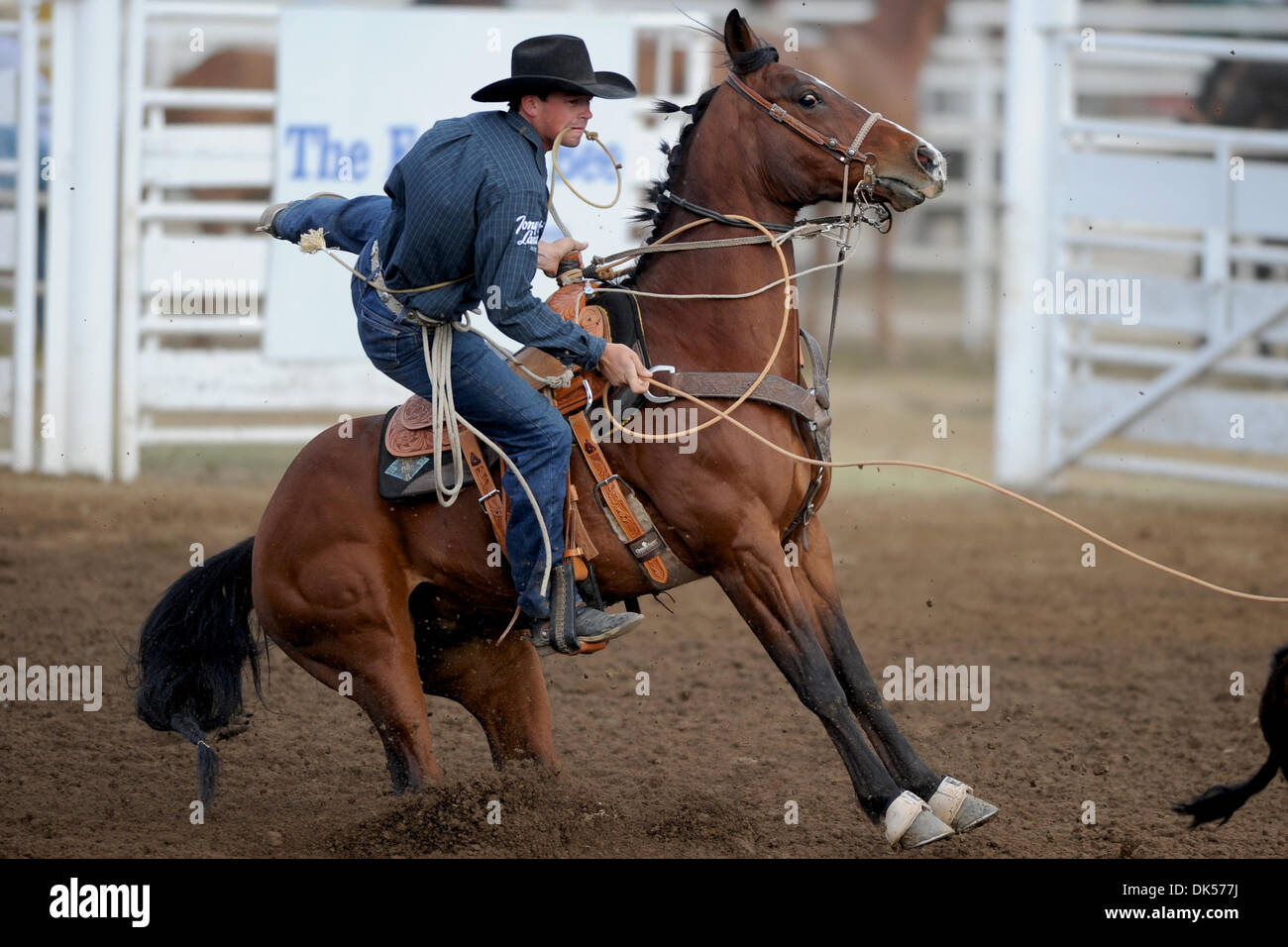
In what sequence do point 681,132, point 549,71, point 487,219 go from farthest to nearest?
point 681,132
point 549,71
point 487,219

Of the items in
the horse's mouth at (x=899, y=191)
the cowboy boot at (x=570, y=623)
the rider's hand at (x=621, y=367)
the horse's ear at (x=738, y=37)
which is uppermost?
the horse's ear at (x=738, y=37)

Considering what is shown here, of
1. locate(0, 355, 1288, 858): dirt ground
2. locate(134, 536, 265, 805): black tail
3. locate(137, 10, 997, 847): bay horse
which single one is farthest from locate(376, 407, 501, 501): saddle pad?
locate(0, 355, 1288, 858): dirt ground

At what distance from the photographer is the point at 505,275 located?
13.1 ft

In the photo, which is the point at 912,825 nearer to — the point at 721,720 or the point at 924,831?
the point at 924,831

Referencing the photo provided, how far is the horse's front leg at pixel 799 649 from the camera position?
13.5ft

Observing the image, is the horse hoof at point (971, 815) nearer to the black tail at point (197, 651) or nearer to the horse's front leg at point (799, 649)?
the horse's front leg at point (799, 649)

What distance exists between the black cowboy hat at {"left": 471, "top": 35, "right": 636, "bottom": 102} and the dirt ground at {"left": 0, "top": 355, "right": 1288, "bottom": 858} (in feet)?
6.53

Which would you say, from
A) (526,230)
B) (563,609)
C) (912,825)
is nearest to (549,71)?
(526,230)

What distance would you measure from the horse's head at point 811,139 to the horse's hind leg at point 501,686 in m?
1.65

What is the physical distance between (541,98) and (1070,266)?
664 centimetres

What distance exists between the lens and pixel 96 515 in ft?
27.7

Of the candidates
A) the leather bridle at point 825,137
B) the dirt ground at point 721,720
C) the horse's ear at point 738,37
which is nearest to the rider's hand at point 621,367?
the leather bridle at point 825,137

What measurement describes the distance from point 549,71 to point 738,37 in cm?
60
